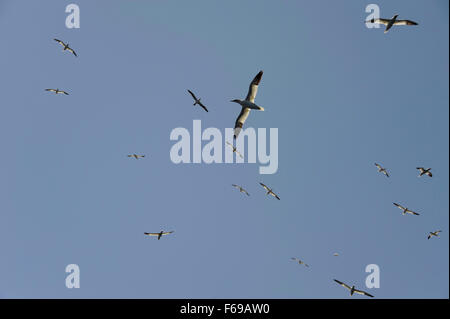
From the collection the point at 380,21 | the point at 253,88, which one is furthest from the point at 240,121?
the point at 380,21

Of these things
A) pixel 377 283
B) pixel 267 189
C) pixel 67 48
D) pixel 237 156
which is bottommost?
pixel 377 283

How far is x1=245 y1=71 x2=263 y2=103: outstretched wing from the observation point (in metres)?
32.2

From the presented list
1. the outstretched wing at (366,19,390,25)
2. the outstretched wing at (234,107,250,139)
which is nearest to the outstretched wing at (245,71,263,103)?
the outstretched wing at (234,107,250,139)

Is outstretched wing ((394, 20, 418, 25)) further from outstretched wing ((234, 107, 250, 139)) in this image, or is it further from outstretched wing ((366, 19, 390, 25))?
outstretched wing ((234, 107, 250, 139))

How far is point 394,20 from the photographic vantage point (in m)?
35.2

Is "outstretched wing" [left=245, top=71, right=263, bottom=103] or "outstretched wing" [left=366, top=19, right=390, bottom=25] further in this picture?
"outstretched wing" [left=366, top=19, right=390, bottom=25]

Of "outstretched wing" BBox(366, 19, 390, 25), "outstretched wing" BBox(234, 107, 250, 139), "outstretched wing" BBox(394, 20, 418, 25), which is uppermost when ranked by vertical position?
"outstretched wing" BBox(366, 19, 390, 25)

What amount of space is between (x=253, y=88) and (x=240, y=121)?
3484mm

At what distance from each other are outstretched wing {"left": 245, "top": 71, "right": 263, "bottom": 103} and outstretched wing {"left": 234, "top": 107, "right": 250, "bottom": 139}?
5.64 feet

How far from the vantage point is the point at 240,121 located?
114 ft

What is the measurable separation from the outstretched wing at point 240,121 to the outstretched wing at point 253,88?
5.64ft
